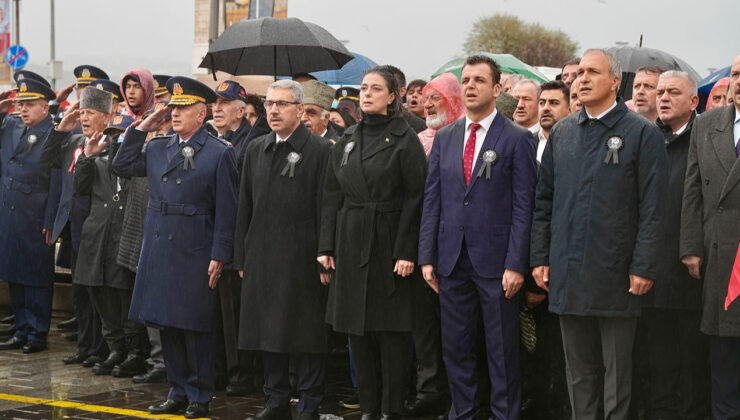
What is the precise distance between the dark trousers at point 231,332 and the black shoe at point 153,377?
0.47 m

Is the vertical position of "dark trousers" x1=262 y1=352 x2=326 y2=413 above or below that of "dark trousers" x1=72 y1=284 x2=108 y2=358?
above

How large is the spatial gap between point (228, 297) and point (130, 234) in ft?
3.29

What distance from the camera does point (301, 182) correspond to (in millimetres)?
6539

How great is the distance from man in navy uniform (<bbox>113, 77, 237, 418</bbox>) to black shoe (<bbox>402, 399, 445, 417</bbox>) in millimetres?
1362

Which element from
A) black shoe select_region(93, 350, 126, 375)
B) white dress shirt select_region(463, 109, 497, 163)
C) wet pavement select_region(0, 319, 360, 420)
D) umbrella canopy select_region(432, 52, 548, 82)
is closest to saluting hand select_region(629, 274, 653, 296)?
white dress shirt select_region(463, 109, 497, 163)

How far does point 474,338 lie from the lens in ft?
19.3

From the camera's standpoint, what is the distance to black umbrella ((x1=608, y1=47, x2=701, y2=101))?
965cm

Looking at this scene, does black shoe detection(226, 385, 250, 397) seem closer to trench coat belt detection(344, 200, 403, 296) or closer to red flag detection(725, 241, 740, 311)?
trench coat belt detection(344, 200, 403, 296)

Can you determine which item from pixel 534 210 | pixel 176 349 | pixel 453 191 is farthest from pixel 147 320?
pixel 534 210

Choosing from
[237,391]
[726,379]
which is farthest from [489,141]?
[237,391]

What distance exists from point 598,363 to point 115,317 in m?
4.44

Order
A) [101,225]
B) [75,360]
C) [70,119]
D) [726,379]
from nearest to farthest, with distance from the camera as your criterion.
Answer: [726,379] → [101,225] → [75,360] → [70,119]

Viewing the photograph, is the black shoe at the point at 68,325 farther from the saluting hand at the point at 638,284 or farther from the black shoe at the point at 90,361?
the saluting hand at the point at 638,284

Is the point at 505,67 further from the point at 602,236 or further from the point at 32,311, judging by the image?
the point at 602,236
